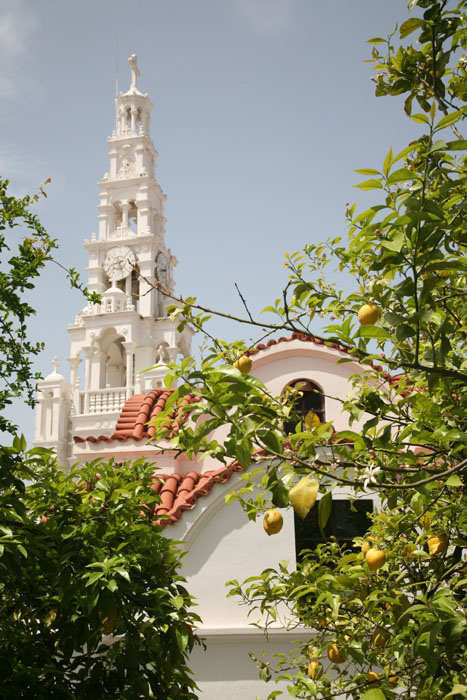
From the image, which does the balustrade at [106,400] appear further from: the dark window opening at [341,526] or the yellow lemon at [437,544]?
the yellow lemon at [437,544]

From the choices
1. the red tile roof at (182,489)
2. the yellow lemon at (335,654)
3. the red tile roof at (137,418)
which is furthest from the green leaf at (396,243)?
the red tile roof at (137,418)

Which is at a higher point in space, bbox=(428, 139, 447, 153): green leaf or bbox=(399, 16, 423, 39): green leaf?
bbox=(399, 16, 423, 39): green leaf

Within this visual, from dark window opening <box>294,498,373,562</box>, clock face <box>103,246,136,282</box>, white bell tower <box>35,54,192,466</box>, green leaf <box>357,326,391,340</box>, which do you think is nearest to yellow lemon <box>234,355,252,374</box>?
green leaf <box>357,326,391,340</box>

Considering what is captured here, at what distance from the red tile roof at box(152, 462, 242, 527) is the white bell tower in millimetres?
27798

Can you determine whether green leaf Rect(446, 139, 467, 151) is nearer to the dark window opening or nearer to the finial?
the dark window opening

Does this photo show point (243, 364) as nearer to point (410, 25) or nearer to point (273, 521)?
point (273, 521)

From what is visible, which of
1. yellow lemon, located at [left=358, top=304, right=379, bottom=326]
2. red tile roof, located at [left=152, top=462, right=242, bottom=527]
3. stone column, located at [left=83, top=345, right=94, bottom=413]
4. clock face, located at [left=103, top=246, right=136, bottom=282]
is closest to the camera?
yellow lemon, located at [left=358, top=304, right=379, bottom=326]

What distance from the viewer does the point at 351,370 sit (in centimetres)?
952

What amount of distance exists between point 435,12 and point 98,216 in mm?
42060

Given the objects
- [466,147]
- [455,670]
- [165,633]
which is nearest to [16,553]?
[165,633]

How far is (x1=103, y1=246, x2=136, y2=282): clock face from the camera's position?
134 ft

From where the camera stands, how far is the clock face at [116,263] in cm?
4075

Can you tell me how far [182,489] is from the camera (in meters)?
7.98

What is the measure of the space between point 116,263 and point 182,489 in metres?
34.6
